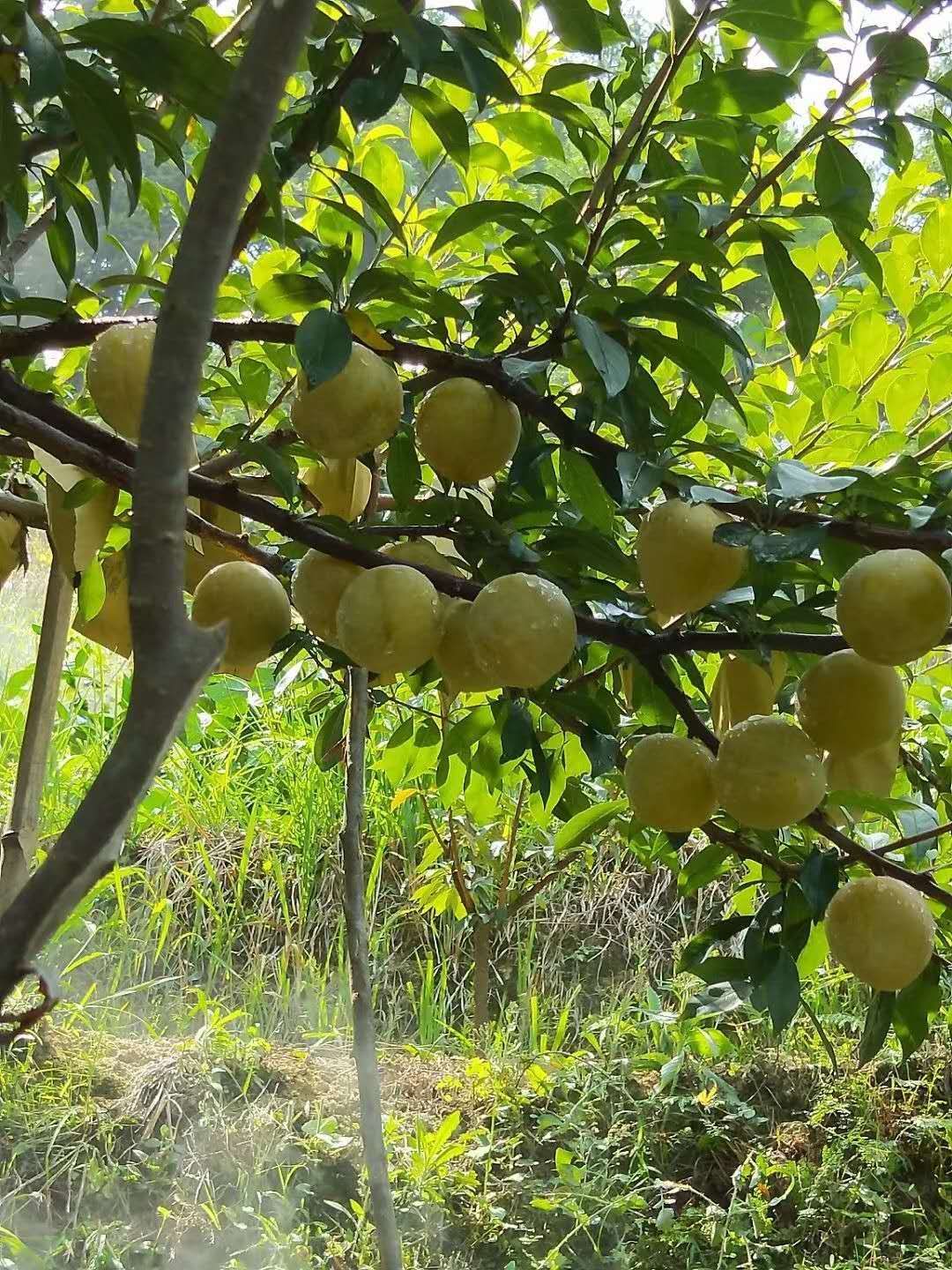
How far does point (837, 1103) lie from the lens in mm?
1539

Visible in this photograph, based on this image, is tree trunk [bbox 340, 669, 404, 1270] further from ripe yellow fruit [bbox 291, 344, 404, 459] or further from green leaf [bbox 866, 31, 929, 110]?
green leaf [bbox 866, 31, 929, 110]

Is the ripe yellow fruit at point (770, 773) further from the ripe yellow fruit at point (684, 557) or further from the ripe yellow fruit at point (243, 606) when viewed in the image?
the ripe yellow fruit at point (243, 606)

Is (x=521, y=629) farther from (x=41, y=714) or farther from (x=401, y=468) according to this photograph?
(x=41, y=714)

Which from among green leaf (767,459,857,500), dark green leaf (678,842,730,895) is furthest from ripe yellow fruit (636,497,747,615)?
dark green leaf (678,842,730,895)

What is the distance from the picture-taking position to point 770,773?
0.49m

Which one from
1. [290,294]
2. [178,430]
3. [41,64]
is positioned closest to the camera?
[178,430]

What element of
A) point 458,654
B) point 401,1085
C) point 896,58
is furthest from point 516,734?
point 401,1085

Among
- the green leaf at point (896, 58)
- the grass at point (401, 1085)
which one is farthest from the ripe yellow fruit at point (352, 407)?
the grass at point (401, 1085)

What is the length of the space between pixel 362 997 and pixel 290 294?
0.36 metres

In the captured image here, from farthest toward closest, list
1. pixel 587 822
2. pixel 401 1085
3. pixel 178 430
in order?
pixel 401 1085, pixel 587 822, pixel 178 430

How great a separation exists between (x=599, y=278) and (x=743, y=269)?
36 cm

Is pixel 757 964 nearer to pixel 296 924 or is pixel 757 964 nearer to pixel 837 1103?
pixel 837 1103

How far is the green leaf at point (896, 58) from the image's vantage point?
0.59 meters

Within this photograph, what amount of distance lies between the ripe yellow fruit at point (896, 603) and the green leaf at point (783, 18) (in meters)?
0.26
